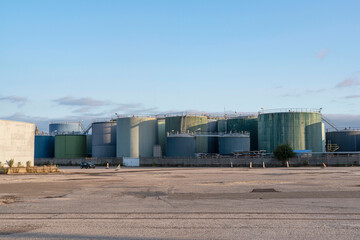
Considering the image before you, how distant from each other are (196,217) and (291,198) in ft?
23.2

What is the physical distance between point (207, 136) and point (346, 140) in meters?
38.8

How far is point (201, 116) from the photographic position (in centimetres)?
9794

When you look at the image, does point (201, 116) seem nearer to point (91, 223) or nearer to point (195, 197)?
point (195, 197)

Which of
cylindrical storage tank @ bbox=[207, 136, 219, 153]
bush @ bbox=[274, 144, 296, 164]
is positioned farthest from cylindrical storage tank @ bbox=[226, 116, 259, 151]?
bush @ bbox=[274, 144, 296, 164]

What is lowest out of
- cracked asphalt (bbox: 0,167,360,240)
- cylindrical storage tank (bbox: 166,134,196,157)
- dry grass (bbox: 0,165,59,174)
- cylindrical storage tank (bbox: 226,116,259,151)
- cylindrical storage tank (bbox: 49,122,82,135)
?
dry grass (bbox: 0,165,59,174)

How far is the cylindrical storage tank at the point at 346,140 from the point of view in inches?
3979

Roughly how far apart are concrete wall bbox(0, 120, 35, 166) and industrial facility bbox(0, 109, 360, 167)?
20473 millimetres

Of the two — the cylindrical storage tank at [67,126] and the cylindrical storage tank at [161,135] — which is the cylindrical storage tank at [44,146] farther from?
the cylindrical storage tank at [161,135]

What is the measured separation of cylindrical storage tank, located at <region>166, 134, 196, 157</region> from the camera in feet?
282

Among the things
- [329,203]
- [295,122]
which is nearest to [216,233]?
[329,203]

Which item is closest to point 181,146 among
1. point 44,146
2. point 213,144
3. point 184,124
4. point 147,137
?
point 184,124

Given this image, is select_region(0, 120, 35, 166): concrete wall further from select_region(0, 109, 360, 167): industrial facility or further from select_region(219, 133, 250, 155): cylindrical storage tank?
select_region(219, 133, 250, 155): cylindrical storage tank

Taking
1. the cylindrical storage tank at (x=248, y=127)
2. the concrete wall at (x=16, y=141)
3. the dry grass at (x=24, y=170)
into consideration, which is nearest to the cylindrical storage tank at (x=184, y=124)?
the cylindrical storage tank at (x=248, y=127)

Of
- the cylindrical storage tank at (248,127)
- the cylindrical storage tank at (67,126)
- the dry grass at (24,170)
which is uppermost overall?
the cylindrical storage tank at (67,126)
